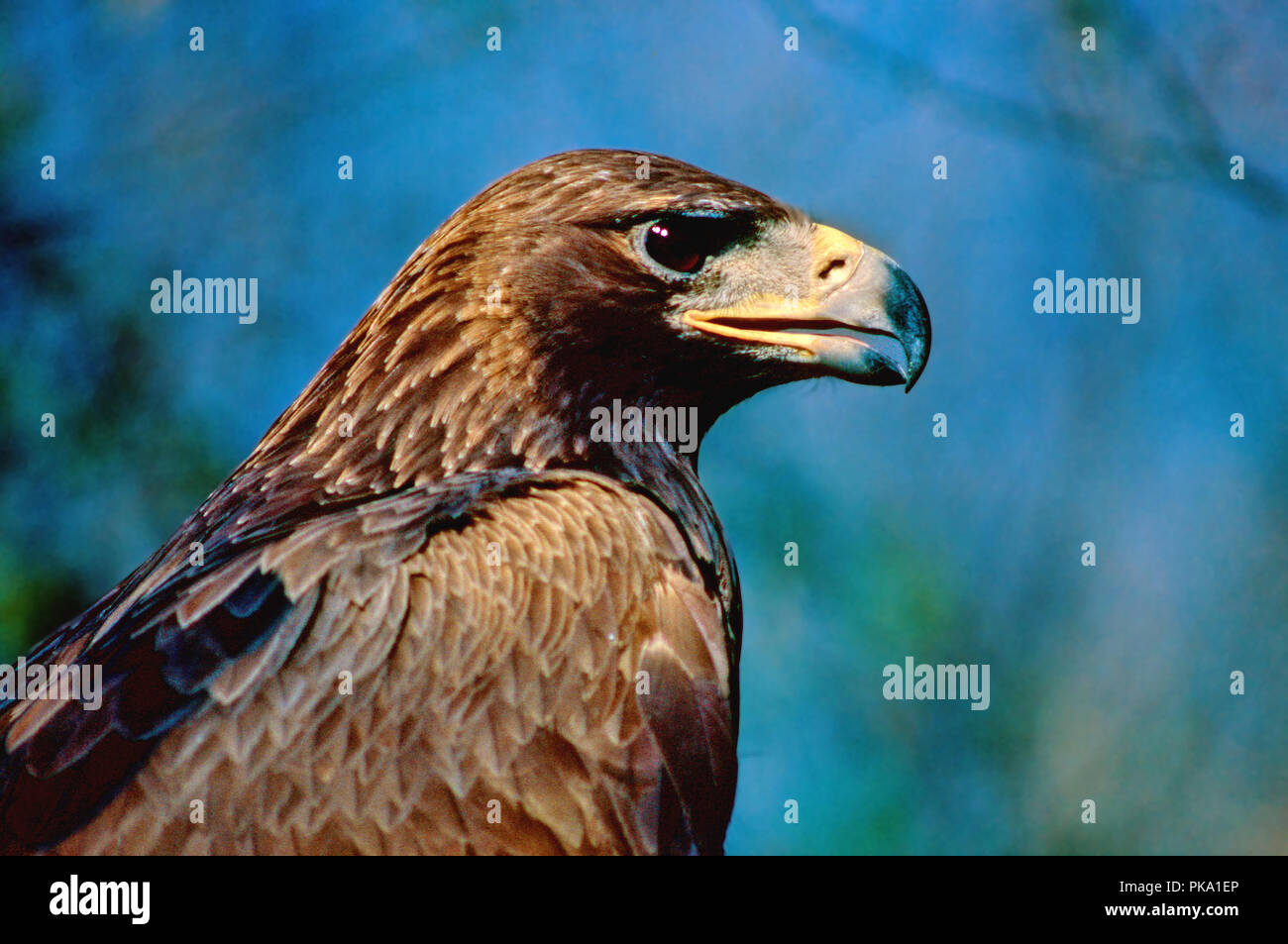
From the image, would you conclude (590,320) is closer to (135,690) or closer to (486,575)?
(486,575)

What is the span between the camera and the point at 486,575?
1669 mm

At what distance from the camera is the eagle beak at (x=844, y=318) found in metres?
2.07

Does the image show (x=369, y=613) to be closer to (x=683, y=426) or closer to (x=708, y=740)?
(x=708, y=740)

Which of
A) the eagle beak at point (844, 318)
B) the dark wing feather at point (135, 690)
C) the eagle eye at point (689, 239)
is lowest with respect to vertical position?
the dark wing feather at point (135, 690)

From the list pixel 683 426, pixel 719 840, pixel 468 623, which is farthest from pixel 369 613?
pixel 683 426

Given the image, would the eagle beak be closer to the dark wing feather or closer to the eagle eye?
the eagle eye

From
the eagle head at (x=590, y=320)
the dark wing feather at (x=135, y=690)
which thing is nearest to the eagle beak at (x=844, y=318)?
the eagle head at (x=590, y=320)

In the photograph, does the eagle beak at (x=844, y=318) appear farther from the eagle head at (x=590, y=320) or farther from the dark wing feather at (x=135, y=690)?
the dark wing feather at (x=135, y=690)

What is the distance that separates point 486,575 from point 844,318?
0.85 metres

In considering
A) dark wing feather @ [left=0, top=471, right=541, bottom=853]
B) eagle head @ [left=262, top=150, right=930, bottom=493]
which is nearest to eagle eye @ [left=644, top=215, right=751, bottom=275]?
eagle head @ [left=262, top=150, right=930, bottom=493]

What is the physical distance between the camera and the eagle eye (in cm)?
207

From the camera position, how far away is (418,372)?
2.07m

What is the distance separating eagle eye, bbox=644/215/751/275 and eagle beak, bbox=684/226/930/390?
10cm
